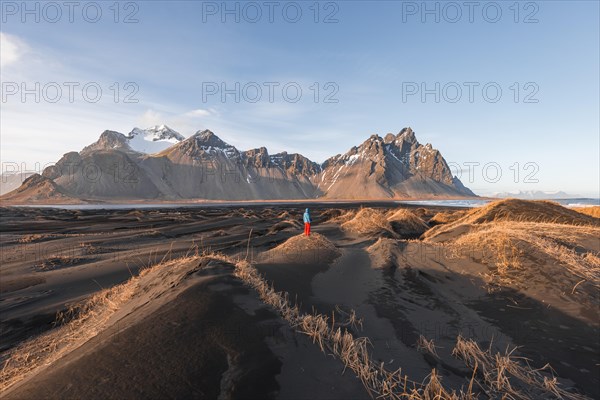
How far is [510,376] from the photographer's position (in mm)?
4336

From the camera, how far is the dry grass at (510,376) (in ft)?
12.9

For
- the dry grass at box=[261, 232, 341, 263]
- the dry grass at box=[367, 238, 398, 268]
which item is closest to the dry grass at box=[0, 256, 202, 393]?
the dry grass at box=[261, 232, 341, 263]

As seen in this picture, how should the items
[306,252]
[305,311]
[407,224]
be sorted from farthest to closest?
[407,224], [306,252], [305,311]

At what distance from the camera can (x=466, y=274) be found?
8.88 meters

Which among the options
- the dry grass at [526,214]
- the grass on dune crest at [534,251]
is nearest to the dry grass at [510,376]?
the grass on dune crest at [534,251]

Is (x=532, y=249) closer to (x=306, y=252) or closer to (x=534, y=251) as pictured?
(x=534, y=251)

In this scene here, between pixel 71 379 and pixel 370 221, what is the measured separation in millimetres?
19254

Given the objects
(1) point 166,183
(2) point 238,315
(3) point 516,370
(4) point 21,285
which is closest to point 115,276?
(4) point 21,285

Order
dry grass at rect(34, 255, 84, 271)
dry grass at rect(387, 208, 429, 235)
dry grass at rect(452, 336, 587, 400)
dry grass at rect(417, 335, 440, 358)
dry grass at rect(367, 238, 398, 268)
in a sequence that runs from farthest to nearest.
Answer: dry grass at rect(387, 208, 429, 235)
dry grass at rect(34, 255, 84, 271)
dry grass at rect(367, 238, 398, 268)
dry grass at rect(417, 335, 440, 358)
dry grass at rect(452, 336, 587, 400)

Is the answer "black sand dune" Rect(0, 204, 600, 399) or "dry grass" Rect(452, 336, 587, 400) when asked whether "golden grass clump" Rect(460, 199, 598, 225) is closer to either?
"black sand dune" Rect(0, 204, 600, 399)

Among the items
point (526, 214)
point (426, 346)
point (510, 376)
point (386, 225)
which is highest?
point (526, 214)

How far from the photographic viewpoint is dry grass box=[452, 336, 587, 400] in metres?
3.94

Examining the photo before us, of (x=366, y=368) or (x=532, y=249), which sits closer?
(x=366, y=368)

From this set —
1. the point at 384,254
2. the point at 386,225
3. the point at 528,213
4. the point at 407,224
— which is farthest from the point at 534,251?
the point at 407,224
